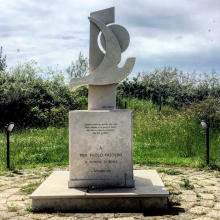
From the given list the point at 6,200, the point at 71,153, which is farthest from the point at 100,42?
the point at 6,200

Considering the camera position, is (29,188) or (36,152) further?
(36,152)

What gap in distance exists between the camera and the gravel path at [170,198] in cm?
406

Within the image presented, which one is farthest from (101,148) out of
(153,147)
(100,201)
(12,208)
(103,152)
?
(153,147)

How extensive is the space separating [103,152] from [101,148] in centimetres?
7

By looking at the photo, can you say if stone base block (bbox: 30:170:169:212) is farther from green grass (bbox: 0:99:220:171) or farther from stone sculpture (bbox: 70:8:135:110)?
green grass (bbox: 0:99:220:171)

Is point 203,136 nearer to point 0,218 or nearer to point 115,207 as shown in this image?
point 115,207

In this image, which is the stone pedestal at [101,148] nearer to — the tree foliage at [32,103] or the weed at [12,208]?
the weed at [12,208]

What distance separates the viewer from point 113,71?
192 inches

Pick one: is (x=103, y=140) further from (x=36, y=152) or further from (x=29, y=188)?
(x=36, y=152)

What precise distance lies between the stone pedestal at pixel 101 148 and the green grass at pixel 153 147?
2940 millimetres

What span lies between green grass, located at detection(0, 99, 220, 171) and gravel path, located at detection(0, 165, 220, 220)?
66 centimetres

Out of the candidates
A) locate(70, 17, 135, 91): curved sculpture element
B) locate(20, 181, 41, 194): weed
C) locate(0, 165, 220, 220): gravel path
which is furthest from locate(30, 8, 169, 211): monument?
locate(20, 181, 41, 194): weed

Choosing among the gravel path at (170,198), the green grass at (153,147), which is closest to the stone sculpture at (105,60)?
the gravel path at (170,198)

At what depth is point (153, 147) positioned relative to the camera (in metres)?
8.88
